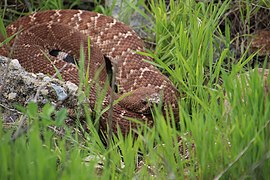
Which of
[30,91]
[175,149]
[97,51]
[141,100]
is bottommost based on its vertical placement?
[141,100]

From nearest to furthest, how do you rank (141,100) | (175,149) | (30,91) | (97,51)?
(175,149), (30,91), (141,100), (97,51)

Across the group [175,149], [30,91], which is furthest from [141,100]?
[175,149]

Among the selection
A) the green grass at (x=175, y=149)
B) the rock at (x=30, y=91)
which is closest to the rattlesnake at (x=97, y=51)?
the rock at (x=30, y=91)

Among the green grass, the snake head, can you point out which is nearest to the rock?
the green grass

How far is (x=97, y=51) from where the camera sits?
6348mm

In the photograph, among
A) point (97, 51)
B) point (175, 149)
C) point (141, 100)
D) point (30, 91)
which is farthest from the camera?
point (97, 51)

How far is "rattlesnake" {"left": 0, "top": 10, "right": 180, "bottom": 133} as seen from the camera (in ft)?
18.0

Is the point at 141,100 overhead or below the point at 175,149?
below

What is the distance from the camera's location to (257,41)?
612 centimetres

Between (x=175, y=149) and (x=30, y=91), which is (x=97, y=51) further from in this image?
(x=175, y=149)

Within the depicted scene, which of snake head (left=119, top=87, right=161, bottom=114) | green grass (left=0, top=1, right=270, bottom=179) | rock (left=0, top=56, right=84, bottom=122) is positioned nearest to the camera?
green grass (left=0, top=1, right=270, bottom=179)

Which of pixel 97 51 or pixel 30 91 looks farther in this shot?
pixel 97 51

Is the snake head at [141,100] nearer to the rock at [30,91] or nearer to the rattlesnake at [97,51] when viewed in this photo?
the rattlesnake at [97,51]

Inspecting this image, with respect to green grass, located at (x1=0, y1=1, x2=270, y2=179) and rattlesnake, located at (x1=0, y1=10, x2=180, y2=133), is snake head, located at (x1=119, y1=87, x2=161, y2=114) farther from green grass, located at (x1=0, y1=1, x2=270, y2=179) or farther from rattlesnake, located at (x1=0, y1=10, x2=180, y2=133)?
green grass, located at (x1=0, y1=1, x2=270, y2=179)
